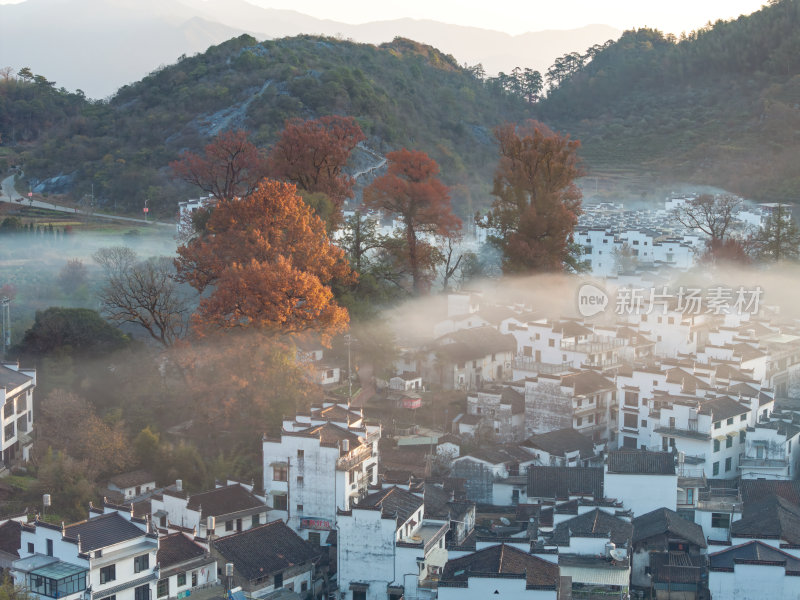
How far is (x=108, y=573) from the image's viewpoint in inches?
454

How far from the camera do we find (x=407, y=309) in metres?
20.8

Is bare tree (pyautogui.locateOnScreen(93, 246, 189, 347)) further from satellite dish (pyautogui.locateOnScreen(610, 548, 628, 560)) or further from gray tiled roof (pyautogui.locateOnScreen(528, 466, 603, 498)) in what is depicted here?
satellite dish (pyautogui.locateOnScreen(610, 548, 628, 560))

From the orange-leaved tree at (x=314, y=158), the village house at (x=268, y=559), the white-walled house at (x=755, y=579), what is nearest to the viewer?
the white-walled house at (x=755, y=579)

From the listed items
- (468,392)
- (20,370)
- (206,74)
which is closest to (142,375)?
(20,370)

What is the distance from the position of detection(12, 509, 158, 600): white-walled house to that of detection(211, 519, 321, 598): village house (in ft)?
3.63

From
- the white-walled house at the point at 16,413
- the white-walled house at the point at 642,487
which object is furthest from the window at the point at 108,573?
the white-walled house at the point at 642,487

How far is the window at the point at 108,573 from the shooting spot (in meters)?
11.5

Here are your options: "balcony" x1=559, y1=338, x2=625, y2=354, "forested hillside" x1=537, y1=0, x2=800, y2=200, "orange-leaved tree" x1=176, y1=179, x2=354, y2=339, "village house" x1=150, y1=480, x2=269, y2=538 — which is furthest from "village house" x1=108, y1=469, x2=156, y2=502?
"forested hillside" x1=537, y1=0, x2=800, y2=200

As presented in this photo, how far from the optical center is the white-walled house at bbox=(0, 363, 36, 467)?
50.9 ft

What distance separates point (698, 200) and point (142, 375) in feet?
68.1

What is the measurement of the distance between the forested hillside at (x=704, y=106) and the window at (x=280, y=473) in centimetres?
2956

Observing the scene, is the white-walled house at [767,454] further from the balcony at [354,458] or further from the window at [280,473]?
the window at [280,473]

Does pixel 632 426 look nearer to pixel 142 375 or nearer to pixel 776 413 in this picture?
pixel 776 413

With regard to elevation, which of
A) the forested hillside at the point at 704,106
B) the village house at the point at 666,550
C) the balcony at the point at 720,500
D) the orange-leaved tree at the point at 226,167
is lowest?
the village house at the point at 666,550
